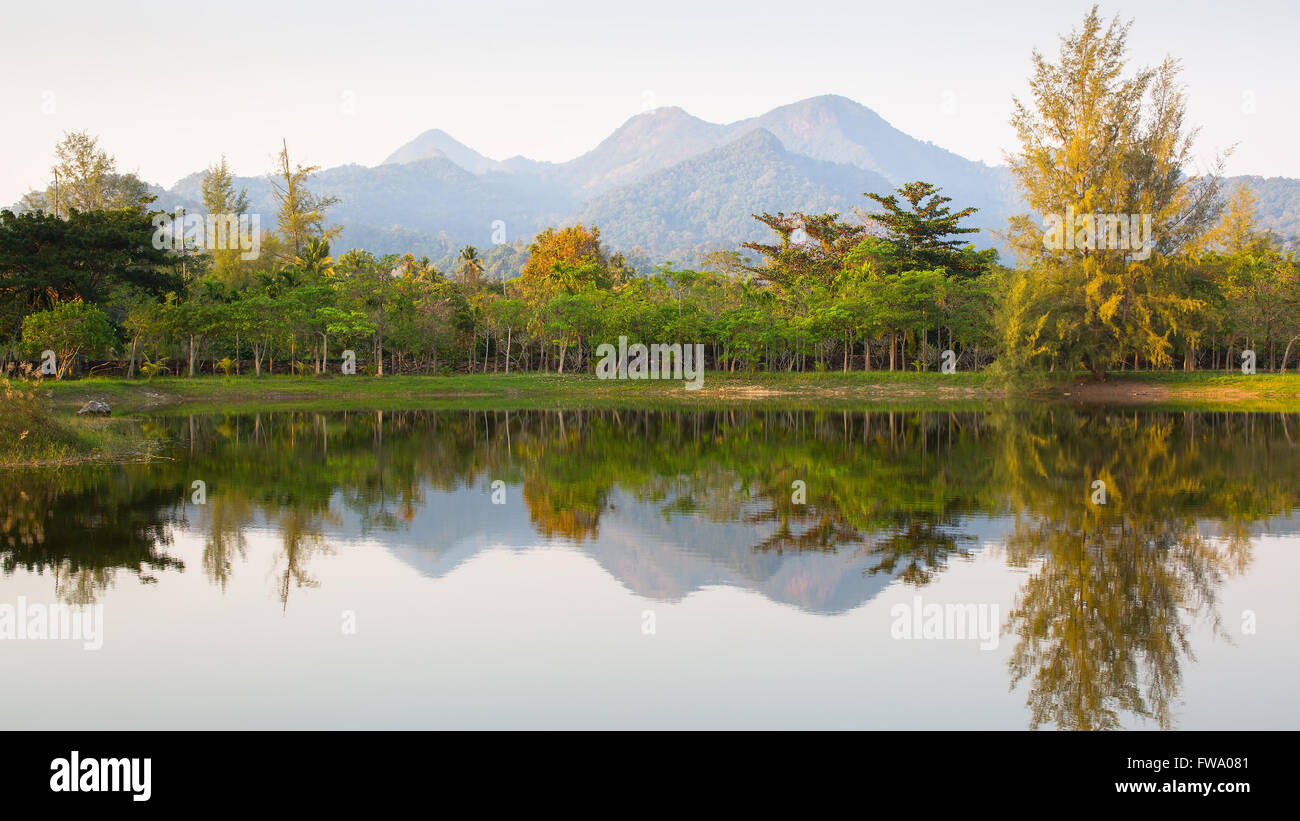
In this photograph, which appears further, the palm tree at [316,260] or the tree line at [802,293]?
the palm tree at [316,260]

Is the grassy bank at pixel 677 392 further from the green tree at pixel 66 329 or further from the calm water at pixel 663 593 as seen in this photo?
the calm water at pixel 663 593

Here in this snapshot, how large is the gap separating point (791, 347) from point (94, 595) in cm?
4605

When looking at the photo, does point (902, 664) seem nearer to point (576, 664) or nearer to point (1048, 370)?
point (576, 664)

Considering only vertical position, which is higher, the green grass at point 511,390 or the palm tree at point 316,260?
the palm tree at point 316,260

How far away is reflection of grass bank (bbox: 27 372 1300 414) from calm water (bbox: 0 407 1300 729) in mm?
21635

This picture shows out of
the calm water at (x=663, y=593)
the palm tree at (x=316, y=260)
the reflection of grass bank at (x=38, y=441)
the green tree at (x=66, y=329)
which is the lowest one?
the calm water at (x=663, y=593)

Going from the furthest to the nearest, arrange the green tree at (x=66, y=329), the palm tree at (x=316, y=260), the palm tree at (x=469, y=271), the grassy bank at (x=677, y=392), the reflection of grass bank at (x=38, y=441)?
the palm tree at (x=469, y=271)
the palm tree at (x=316, y=260)
the grassy bank at (x=677, y=392)
the green tree at (x=66, y=329)
the reflection of grass bank at (x=38, y=441)

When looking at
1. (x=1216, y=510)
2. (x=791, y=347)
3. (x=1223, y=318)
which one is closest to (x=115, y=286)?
(x=791, y=347)

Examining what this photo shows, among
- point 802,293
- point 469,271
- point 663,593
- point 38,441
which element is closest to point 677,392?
point 802,293

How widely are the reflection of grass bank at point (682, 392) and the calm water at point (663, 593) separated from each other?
2164cm

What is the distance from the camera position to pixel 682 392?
47344 mm

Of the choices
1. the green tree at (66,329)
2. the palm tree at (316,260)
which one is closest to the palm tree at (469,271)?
the palm tree at (316,260)

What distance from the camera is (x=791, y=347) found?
54.2 m

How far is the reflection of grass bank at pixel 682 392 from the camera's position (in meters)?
41.5
